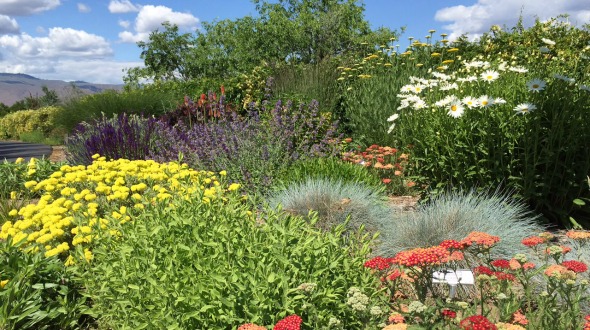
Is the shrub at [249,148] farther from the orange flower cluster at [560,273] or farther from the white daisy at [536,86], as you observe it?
the orange flower cluster at [560,273]

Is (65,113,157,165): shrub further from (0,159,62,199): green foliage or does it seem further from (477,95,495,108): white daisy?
(477,95,495,108): white daisy

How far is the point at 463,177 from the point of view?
525cm

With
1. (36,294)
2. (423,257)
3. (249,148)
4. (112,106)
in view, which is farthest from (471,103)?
(112,106)

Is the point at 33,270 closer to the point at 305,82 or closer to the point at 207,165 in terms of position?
the point at 207,165

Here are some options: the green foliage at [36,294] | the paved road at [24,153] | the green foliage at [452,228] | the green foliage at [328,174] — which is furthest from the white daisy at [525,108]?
the paved road at [24,153]

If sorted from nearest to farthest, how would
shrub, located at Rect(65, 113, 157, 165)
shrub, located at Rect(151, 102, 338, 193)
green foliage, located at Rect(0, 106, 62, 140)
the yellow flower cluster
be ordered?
the yellow flower cluster, shrub, located at Rect(151, 102, 338, 193), shrub, located at Rect(65, 113, 157, 165), green foliage, located at Rect(0, 106, 62, 140)

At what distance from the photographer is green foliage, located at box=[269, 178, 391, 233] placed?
468 centimetres

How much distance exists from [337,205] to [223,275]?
2.36 m

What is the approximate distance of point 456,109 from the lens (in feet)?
16.5

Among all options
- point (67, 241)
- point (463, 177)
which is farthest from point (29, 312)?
point (463, 177)

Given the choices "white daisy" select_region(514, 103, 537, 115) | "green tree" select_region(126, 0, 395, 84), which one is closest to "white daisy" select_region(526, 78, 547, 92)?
"white daisy" select_region(514, 103, 537, 115)

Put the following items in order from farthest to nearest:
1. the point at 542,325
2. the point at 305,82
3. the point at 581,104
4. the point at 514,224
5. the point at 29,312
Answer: the point at 305,82
the point at 581,104
the point at 514,224
the point at 29,312
the point at 542,325

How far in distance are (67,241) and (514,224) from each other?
3.83 metres

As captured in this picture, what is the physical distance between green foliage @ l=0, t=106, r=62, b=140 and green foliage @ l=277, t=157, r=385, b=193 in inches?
851
